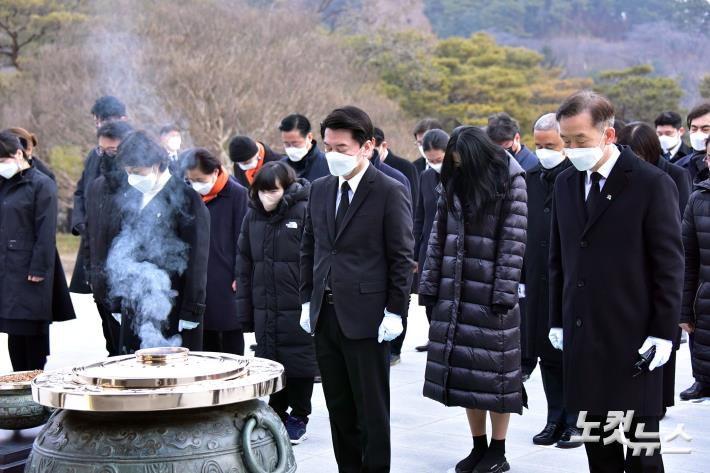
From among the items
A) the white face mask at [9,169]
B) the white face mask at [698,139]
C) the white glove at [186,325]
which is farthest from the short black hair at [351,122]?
the white face mask at [698,139]

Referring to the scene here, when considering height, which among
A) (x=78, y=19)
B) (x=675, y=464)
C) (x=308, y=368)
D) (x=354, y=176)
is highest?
(x=78, y=19)

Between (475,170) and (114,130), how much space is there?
2.96m

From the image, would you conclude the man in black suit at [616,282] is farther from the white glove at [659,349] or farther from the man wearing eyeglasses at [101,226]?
the man wearing eyeglasses at [101,226]

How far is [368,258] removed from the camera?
454 cm

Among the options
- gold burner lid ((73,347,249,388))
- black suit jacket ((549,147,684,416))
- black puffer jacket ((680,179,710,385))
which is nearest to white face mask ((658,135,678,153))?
black puffer jacket ((680,179,710,385))

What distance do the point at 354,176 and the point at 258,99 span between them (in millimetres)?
18742

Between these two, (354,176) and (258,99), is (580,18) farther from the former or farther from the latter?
(354,176)

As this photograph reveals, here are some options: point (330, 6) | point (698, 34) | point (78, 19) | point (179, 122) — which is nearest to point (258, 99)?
point (179, 122)

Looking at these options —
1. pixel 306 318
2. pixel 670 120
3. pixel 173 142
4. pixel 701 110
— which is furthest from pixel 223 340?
pixel 670 120

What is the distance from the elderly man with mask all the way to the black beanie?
101 inches

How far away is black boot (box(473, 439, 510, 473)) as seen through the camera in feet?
16.1

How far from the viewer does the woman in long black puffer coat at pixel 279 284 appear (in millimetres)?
5586

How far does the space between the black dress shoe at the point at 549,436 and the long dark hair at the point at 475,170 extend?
1.42 m

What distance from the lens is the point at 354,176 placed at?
15.3 ft
